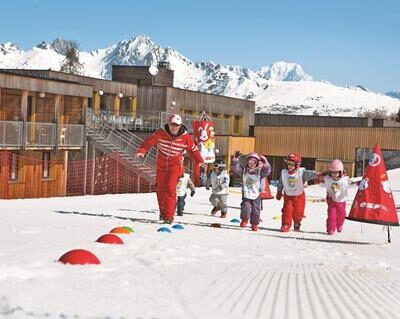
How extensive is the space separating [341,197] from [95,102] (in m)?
24.7

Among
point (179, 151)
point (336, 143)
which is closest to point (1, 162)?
point (179, 151)

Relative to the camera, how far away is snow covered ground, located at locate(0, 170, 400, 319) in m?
4.18

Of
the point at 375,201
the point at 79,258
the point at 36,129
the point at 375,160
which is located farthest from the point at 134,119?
the point at 79,258

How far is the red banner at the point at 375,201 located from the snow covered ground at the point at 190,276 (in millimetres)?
629

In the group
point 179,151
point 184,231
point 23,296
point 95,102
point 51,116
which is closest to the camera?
point 23,296

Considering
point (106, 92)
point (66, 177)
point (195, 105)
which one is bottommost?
point (66, 177)

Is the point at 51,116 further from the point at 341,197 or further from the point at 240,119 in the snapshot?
the point at 240,119

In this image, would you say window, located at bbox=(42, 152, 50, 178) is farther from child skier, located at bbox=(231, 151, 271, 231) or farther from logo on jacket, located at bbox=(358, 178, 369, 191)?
logo on jacket, located at bbox=(358, 178, 369, 191)

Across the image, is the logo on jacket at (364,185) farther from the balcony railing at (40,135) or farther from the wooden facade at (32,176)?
the wooden facade at (32,176)

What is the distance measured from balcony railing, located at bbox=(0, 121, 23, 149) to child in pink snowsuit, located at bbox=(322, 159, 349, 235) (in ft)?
47.2

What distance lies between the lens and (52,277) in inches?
194

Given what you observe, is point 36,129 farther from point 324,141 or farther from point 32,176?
point 324,141

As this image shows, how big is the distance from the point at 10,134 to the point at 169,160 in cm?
1373

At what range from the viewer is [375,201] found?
34.4 ft
